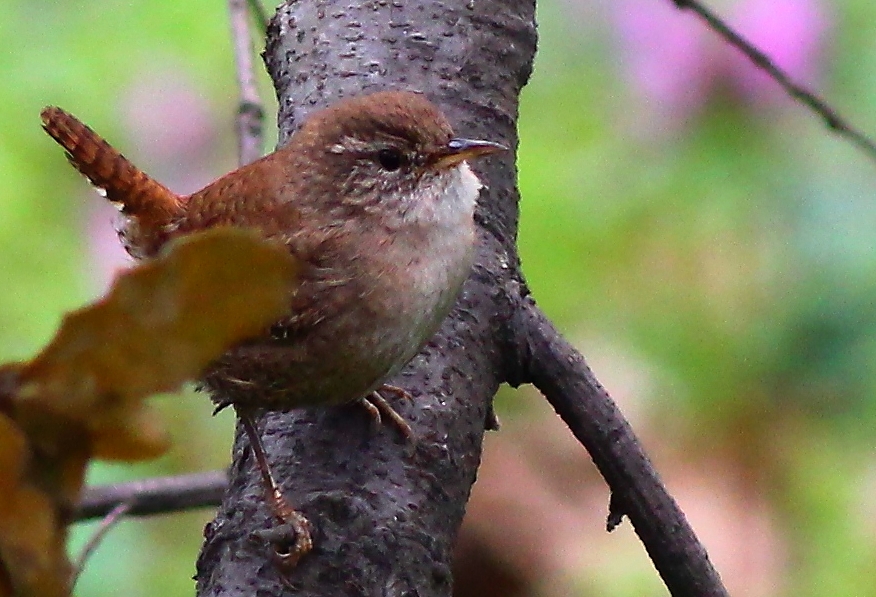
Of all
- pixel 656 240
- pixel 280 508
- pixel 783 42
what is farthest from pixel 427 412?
pixel 783 42

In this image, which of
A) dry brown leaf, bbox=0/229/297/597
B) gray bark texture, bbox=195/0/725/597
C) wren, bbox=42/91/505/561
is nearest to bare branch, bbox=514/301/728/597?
gray bark texture, bbox=195/0/725/597

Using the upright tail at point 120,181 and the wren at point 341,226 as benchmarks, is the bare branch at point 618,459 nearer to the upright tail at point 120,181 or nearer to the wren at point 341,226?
the wren at point 341,226

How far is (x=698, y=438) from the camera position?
3.20m

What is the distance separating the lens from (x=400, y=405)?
1.37 metres

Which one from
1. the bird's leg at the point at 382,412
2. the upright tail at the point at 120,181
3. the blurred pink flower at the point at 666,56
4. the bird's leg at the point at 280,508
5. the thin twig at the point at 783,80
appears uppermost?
the blurred pink flower at the point at 666,56

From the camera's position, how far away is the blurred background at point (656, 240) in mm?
2725

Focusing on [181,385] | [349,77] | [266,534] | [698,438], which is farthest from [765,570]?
A: [181,385]

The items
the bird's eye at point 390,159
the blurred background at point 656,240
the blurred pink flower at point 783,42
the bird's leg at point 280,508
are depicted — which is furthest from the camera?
the blurred pink flower at point 783,42

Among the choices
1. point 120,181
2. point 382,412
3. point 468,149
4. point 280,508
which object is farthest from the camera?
point 120,181

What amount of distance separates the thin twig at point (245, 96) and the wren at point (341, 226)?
326 millimetres

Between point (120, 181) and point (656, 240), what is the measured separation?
1.60 m

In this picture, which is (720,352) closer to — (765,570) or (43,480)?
(765,570)

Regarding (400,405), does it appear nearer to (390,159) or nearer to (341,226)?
(341,226)

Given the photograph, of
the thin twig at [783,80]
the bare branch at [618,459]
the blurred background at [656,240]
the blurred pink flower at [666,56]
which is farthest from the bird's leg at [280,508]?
the blurred pink flower at [666,56]
